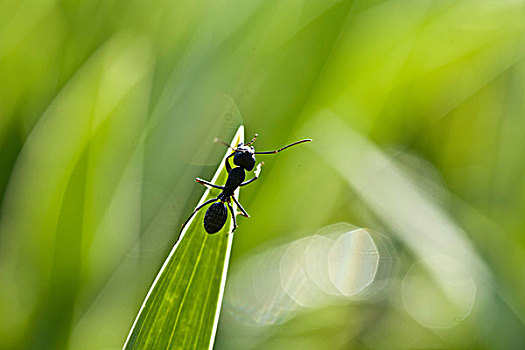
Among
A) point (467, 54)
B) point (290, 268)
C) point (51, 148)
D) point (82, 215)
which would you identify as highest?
point (467, 54)

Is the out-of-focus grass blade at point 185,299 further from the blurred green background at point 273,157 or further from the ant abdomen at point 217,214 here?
the blurred green background at point 273,157

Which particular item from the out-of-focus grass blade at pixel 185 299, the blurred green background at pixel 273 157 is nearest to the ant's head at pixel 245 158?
the blurred green background at pixel 273 157

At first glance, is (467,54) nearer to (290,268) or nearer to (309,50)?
(309,50)

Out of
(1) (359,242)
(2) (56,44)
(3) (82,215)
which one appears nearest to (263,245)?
(1) (359,242)

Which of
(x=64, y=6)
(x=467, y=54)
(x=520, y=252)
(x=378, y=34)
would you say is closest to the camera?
(x=520, y=252)

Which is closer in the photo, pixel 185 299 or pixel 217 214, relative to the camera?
pixel 185 299

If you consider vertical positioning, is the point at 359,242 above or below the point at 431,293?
above

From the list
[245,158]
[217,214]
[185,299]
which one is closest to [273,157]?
[245,158]

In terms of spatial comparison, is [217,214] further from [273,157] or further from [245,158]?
[273,157]
